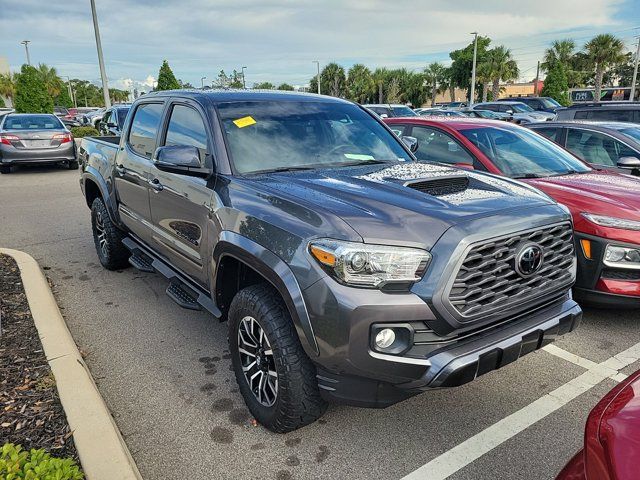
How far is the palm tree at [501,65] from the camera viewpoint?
52.3 metres

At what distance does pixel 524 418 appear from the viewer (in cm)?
293

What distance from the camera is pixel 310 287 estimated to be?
232 centimetres

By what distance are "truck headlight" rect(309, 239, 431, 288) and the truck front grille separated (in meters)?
0.20

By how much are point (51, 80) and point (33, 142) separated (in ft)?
212

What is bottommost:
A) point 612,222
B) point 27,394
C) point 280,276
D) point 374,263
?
point 27,394

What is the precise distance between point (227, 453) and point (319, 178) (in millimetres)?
1654

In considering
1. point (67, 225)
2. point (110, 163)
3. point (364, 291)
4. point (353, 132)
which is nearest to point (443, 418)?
point (364, 291)

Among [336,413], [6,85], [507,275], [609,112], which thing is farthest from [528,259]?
[6,85]

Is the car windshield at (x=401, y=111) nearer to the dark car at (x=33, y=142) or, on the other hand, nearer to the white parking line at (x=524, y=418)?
the dark car at (x=33, y=142)

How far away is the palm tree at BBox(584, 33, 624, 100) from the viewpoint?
48.5 meters

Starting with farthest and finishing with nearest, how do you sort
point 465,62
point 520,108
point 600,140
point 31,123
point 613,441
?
point 465,62 → point 520,108 → point 31,123 → point 600,140 → point 613,441

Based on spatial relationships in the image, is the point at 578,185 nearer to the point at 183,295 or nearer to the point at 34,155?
the point at 183,295

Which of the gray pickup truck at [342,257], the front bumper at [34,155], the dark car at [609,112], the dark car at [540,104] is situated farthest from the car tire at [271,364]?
the dark car at [540,104]

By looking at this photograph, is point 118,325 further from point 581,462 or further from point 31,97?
point 31,97
